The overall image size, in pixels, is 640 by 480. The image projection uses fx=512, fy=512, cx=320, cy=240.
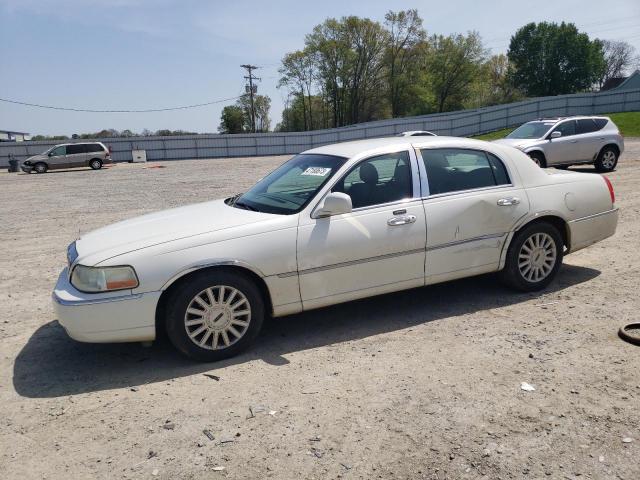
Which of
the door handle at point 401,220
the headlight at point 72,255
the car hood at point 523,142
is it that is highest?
the car hood at point 523,142

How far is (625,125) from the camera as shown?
115ft

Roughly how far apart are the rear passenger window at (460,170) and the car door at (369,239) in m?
0.19

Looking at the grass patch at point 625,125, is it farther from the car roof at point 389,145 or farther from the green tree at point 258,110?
the green tree at point 258,110

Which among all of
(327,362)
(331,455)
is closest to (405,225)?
(327,362)

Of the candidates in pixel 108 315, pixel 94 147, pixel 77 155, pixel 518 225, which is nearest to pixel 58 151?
pixel 77 155

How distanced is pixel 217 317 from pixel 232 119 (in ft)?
272

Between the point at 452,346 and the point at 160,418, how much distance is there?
2209 mm

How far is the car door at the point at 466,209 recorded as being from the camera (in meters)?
4.55

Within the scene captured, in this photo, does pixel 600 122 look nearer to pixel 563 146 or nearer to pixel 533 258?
pixel 563 146

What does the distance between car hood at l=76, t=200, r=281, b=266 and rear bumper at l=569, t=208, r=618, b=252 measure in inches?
122

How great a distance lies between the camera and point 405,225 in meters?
4.37

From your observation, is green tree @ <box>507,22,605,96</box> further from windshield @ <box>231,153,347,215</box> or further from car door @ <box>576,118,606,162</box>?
windshield @ <box>231,153,347,215</box>

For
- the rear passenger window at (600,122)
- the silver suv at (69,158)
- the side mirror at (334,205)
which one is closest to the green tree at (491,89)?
the silver suv at (69,158)

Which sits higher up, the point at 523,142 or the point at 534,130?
the point at 534,130
